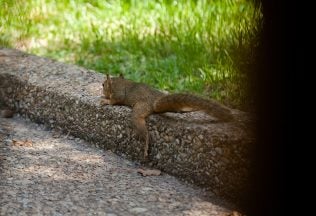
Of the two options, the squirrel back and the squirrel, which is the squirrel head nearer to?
the squirrel back

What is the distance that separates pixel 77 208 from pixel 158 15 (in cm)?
373

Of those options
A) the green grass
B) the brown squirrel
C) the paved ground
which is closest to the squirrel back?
the brown squirrel

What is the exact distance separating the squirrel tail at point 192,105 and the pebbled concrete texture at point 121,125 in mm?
59

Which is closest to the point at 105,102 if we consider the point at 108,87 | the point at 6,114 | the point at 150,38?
the point at 108,87

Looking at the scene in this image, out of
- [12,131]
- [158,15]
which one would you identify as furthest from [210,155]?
[158,15]

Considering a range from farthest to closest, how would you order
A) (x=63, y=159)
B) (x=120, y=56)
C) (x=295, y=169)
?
(x=120, y=56) < (x=63, y=159) < (x=295, y=169)

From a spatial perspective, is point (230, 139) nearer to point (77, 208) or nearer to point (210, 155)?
point (210, 155)

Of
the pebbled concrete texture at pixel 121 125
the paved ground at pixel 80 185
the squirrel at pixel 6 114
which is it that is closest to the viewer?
the paved ground at pixel 80 185

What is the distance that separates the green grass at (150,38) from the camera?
5.07m

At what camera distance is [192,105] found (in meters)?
3.77

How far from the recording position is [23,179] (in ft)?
12.5

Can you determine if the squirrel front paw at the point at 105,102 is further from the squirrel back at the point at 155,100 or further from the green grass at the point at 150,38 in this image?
the green grass at the point at 150,38

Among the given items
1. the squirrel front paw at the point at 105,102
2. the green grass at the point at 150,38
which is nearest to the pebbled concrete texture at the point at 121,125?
the squirrel front paw at the point at 105,102

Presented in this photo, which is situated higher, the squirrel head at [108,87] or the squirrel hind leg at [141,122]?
the squirrel head at [108,87]
